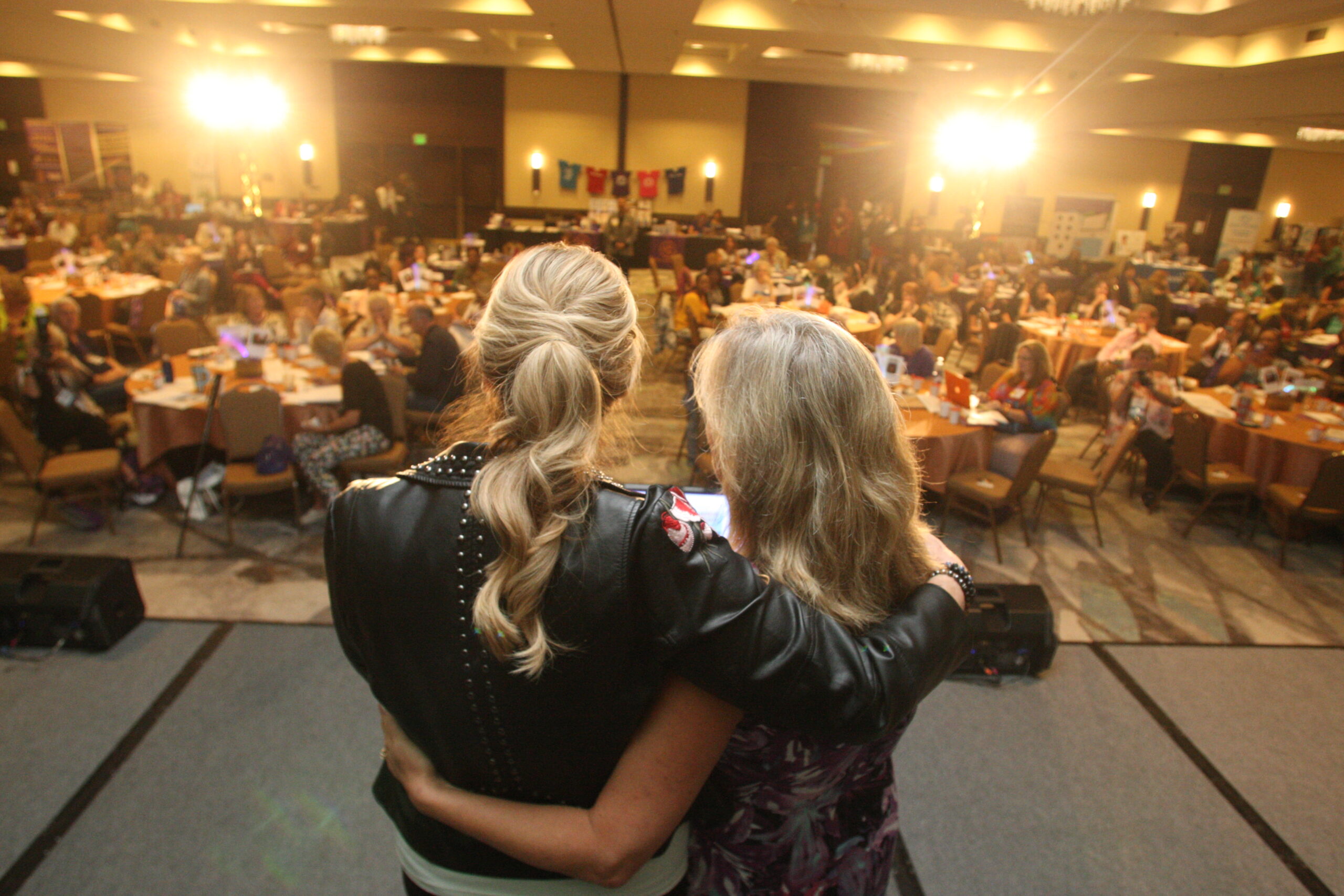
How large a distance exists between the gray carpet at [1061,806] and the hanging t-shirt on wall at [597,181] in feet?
51.0

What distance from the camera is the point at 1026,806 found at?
9.32ft

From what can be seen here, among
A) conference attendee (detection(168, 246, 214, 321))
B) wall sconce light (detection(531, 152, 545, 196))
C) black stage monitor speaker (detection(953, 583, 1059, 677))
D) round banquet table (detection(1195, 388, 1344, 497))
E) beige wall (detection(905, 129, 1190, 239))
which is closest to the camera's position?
black stage monitor speaker (detection(953, 583, 1059, 677))

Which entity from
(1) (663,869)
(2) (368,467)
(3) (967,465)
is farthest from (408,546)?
(3) (967,465)

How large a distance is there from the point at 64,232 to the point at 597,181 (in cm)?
999

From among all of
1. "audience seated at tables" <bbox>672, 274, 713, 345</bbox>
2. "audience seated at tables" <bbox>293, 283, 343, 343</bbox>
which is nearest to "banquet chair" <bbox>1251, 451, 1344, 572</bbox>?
"audience seated at tables" <bbox>672, 274, 713, 345</bbox>

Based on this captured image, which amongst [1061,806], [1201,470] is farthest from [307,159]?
[1061,806]

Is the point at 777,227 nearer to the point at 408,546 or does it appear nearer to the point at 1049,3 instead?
the point at 1049,3

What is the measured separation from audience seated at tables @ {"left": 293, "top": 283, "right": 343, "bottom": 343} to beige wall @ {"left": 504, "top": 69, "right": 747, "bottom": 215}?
11675 millimetres

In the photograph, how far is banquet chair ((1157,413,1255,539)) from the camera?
517 cm

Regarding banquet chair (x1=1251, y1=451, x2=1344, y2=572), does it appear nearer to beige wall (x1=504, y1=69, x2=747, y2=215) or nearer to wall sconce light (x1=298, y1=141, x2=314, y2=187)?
beige wall (x1=504, y1=69, x2=747, y2=215)

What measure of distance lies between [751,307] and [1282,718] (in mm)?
3789

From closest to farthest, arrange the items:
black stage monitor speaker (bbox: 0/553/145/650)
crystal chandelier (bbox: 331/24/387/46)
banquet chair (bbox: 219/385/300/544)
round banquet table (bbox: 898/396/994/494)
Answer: black stage monitor speaker (bbox: 0/553/145/650)
banquet chair (bbox: 219/385/300/544)
round banquet table (bbox: 898/396/994/494)
crystal chandelier (bbox: 331/24/387/46)

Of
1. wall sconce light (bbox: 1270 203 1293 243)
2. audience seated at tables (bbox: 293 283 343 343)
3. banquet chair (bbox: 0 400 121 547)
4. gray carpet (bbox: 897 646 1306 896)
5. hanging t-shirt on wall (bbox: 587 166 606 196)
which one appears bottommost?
gray carpet (bbox: 897 646 1306 896)

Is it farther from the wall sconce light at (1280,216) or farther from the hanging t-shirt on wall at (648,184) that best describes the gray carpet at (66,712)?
the hanging t-shirt on wall at (648,184)
